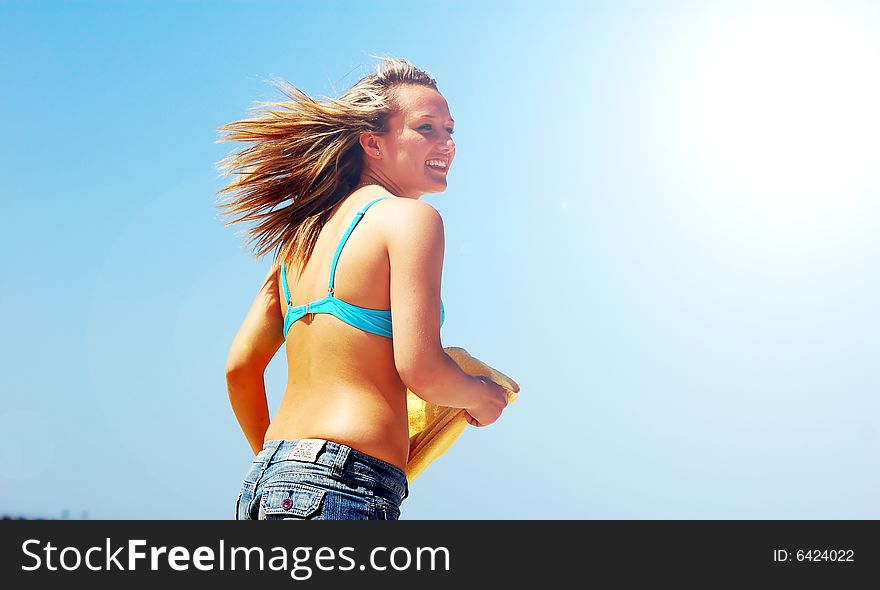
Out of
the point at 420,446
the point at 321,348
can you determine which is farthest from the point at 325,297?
the point at 420,446

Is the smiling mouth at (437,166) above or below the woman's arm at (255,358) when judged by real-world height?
above

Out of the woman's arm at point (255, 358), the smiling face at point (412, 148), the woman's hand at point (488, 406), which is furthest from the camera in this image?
the woman's arm at point (255, 358)

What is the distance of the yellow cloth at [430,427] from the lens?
390 centimetres

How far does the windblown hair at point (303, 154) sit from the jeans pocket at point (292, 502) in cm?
111

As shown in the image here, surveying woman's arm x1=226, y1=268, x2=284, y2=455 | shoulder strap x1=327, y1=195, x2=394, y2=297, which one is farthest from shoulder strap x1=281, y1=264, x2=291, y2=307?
shoulder strap x1=327, y1=195, x2=394, y2=297

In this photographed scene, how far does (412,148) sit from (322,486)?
Answer: 1602 mm

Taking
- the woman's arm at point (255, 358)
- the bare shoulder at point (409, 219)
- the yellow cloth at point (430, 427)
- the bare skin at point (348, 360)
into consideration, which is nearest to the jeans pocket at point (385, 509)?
the bare skin at point (348, 360)

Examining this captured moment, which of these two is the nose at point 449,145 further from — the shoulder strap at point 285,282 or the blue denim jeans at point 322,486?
the blue denim jeans at point 322,486

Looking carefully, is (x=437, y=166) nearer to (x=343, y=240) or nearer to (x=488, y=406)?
(x=343, y=240)

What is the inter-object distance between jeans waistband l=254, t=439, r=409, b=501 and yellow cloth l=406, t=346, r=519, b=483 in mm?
342

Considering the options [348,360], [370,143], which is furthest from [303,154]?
[348,360]

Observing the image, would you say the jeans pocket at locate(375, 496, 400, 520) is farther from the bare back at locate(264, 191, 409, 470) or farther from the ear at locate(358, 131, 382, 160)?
the ear at locate(358, 131, 382, 160)

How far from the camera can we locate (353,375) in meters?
3.55

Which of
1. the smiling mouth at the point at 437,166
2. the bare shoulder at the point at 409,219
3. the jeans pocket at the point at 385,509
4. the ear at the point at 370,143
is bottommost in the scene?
the jeans pocket at the point at 385,509
